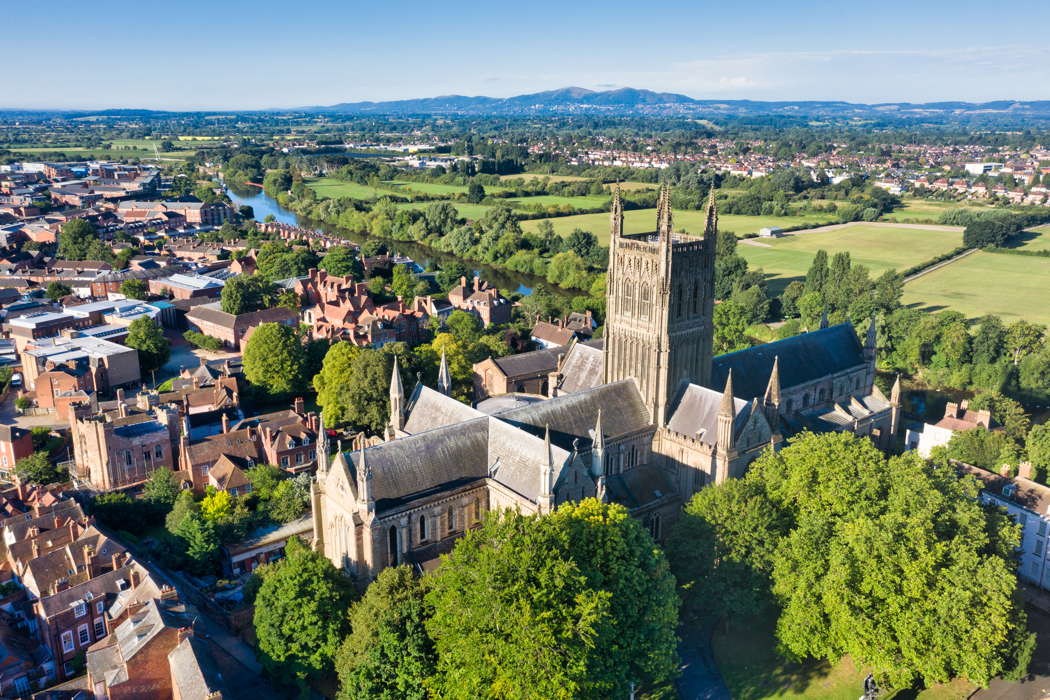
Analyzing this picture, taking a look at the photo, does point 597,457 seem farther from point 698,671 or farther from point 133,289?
point 133,289

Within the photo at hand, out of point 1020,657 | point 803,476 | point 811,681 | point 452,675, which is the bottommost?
point 811,681

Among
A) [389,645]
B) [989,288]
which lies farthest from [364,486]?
[989,288]

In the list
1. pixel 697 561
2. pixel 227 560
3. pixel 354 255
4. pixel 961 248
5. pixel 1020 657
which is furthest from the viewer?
pixel 961 248

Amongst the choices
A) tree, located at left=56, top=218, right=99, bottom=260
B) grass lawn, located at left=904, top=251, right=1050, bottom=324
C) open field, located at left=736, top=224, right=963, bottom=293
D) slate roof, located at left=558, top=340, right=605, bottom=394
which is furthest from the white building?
tree, located at left=56, top=218, right=99, bottom=260

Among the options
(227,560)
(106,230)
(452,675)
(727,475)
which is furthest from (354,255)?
(452,675)

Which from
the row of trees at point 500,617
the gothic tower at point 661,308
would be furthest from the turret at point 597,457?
the gothic tower at point 661,308

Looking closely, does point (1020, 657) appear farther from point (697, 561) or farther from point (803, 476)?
point (697, 561)

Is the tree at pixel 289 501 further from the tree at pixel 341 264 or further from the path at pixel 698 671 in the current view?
the tree at pixel 341 264

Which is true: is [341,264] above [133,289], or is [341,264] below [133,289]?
above
